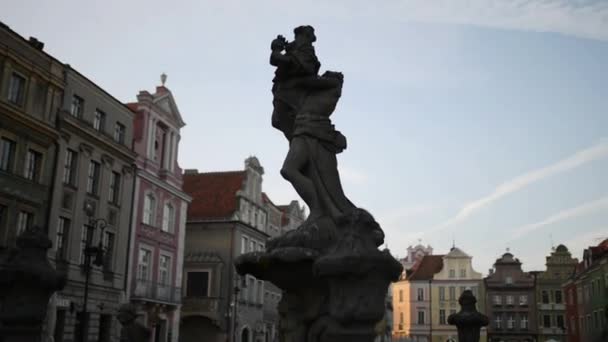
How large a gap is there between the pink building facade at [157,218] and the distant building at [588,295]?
26.1 m

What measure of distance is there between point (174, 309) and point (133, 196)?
7.63m

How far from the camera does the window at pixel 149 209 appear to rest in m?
35.6

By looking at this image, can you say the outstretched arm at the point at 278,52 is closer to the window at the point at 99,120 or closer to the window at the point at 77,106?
the window at the point at 77,106

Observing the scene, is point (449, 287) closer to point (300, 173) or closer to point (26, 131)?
point (26, 131)

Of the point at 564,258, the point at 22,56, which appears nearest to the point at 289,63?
the point at 22,56

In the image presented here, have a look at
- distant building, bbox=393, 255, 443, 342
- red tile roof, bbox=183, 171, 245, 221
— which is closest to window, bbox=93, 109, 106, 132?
red tile roof, bbox=183, 171, 245, 221

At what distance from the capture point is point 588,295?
5056 cm

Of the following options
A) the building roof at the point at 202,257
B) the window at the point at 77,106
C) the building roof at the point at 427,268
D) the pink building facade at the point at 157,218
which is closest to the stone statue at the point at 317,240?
the window at the point at 77,106

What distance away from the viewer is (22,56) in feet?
86.3

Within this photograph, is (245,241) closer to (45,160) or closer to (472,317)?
(45,160)

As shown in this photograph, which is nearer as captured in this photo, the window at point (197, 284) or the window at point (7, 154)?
the window at point (7, 154)

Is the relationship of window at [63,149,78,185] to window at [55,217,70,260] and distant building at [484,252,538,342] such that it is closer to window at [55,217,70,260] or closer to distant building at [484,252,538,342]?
window at [55,217,70,260]

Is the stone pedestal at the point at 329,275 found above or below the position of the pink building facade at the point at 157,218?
below

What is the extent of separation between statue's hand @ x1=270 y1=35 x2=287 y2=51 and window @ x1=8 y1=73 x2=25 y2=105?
21291 mm
